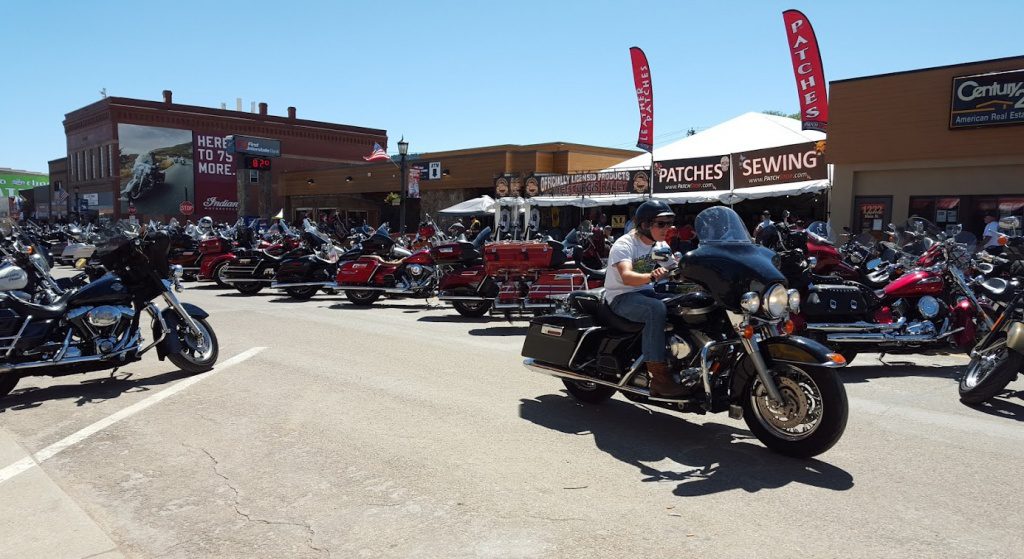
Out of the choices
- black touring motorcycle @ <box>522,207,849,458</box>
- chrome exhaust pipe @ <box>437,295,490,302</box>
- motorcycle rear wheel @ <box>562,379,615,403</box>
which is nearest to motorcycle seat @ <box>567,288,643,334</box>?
black touring motorcycle @ <box>522,207,849,458</box>

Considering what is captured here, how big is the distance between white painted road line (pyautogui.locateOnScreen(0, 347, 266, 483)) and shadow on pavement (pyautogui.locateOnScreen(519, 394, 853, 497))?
328cm

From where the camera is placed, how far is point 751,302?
176 inches

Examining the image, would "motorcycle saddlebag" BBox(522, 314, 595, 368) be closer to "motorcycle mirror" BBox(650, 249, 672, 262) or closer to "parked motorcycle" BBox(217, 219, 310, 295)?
"motorcycle mirror" BBox(650, 249, 672, 262)

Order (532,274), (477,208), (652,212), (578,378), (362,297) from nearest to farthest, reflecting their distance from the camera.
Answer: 1. (652,212)
2. (578,378)
3. (532,274)
4. (362,297)
5. (477,208)

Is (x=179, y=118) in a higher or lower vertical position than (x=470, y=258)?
higher

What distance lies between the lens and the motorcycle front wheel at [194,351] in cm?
725

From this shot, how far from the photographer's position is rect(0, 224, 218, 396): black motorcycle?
6.33 metres

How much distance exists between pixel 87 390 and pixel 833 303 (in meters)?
7.51

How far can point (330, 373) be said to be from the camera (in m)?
7.47

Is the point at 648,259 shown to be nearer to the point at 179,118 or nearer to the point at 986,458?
the point at 986,458

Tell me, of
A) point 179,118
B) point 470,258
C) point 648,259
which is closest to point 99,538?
point 648,259

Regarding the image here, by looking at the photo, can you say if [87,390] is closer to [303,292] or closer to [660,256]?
[660,256]

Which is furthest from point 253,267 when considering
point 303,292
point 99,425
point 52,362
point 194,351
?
point 99,425

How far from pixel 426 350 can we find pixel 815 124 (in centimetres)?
1475
